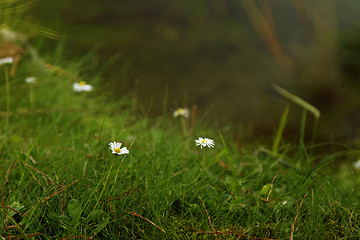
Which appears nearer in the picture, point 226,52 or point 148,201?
point 148,201

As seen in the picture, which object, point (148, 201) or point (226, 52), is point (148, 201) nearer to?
point (148, 201)

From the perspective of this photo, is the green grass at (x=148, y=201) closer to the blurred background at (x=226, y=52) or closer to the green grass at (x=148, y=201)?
the green grass at (x=148, y=201)

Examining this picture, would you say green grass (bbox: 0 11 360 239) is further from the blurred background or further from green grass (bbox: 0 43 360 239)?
the blurred background

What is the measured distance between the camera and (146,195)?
956mm

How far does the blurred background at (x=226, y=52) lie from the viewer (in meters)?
2.46

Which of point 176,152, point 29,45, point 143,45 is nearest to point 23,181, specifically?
point 176,152

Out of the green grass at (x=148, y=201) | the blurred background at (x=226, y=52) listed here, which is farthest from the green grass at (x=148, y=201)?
the blurred background at (x=226, y=52)

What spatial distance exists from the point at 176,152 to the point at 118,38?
189cm

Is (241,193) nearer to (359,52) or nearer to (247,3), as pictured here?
(359,52)

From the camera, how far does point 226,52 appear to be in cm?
285

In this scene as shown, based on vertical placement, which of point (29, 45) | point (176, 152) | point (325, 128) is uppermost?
point (176, 152)

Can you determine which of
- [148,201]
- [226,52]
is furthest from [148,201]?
[226,52]

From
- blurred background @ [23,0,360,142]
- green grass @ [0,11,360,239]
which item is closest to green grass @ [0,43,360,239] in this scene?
green grass @ [0,11,360,239]

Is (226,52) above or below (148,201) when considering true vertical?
below
